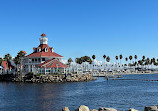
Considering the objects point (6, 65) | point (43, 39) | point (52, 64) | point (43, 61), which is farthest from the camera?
point (6, 65)

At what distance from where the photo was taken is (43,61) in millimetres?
82438

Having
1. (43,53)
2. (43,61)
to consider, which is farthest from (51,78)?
(43,53)

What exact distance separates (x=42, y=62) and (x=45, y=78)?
10.7m

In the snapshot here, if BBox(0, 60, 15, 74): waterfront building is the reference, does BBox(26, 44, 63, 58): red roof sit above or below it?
above

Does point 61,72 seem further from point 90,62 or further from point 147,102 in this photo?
point 90,62

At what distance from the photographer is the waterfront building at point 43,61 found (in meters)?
76.4

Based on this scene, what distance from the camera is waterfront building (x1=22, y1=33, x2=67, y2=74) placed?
7638cm

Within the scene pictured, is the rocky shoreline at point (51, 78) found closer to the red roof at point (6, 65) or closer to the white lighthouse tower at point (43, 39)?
the white lighthouse tower at point (43, 39)

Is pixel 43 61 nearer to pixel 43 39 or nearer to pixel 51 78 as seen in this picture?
pixel 43 39

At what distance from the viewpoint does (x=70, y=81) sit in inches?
2965

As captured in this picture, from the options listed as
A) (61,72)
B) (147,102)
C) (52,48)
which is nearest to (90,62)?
(52,48)

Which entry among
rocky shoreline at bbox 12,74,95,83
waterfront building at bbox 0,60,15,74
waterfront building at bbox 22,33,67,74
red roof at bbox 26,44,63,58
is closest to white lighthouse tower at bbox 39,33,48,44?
waterfront building at bbox 22,33,67,74

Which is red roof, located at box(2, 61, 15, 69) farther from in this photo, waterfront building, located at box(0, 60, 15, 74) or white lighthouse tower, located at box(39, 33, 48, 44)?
white lighthouse tower, located at box(39, 33, 48, 44)

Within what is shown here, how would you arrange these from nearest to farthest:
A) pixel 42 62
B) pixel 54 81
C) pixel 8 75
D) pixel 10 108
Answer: pixel 10 108 → pixel 54 81 → pixel 42 62 → pixel 8 75
